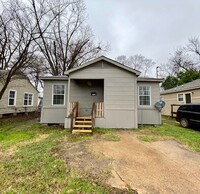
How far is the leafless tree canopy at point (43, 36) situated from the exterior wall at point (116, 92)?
5688 millimetres

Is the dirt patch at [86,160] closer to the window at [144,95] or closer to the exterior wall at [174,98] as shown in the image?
the window at [144,95]

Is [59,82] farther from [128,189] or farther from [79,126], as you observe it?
[128,189]

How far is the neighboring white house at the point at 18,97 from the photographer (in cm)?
1371

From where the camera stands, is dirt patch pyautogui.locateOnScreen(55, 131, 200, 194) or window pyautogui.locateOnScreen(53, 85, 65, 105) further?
window pyautogui.locateOnScreen(53, 85, 65, 105)

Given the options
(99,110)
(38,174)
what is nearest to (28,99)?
(99,110)

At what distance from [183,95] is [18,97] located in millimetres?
17728

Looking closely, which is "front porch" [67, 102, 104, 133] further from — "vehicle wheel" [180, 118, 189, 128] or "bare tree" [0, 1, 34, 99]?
"bare tree" [0, 1, 34, 99]

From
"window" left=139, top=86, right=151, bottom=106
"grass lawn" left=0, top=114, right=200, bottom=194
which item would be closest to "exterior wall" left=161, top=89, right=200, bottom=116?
"window" left=139, top=86, right=151, bottom=106

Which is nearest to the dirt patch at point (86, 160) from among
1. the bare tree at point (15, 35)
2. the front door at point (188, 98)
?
the bare tree at point (15, 35)

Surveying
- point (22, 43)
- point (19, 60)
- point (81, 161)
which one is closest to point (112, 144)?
point (81, 161)

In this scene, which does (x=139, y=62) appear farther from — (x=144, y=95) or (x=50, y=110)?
(x=50, y=110)

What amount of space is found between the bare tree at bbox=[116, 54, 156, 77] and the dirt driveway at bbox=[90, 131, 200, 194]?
28828 millimetres

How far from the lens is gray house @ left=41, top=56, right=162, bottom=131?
8.14 m

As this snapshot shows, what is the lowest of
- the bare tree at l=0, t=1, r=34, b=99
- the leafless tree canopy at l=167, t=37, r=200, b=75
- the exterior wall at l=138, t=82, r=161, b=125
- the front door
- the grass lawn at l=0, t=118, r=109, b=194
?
the grass lawn at l=0, t=118, r=109, b=194
